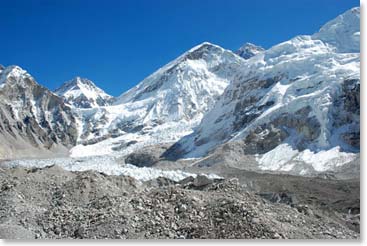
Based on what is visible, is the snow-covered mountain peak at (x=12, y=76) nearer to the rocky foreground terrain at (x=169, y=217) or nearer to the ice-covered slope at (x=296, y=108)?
the ice-covered slope at (x=296, y=108)

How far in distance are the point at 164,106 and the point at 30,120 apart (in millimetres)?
40286

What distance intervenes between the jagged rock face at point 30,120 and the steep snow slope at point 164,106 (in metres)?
5.21

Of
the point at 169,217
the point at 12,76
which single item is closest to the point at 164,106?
the point at 12,76

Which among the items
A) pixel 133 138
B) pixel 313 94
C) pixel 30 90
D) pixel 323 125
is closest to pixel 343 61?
pixel 313 94

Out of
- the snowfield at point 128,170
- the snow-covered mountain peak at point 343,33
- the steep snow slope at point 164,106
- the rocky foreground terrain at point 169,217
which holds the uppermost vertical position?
the steep snow slope at point 164,106

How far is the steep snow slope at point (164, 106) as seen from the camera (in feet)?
379

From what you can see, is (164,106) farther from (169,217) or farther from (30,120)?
(169,217)

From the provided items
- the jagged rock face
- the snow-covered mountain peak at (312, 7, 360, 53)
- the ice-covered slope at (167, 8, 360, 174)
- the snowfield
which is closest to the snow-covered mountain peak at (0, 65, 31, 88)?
the jagged rock face

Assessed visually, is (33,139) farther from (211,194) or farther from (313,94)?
(211,194)

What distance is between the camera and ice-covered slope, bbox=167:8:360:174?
164ft

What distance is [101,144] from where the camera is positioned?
387 feet

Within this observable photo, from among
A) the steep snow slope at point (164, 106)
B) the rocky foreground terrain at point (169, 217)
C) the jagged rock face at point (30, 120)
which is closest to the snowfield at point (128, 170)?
the rocky foreground terrain at point (169, 217)

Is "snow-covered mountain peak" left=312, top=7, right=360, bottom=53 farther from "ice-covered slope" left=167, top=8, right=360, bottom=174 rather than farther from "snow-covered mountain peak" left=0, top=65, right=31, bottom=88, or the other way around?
"snow-covered mountain peak" left=0, top=65, right=31, bottom=88

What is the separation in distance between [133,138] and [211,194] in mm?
102496
